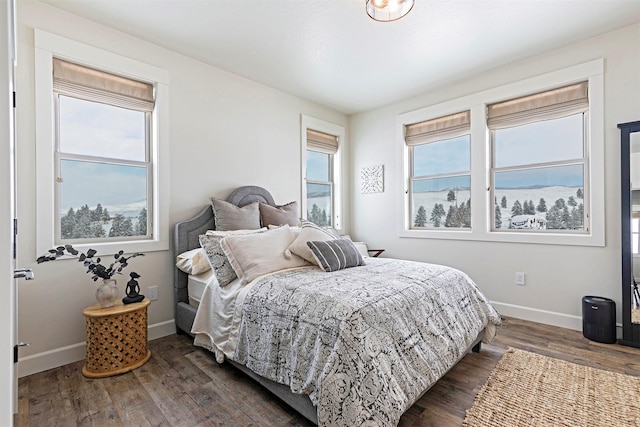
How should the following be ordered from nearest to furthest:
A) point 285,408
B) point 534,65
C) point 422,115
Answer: point 285,408 → point 534,65 → point 422,115

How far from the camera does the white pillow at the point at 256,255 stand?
7.04 ft

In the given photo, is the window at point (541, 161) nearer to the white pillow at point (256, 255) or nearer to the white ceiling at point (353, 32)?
the white ceiling at point (353, 32)

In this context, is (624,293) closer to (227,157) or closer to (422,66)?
(422,66)

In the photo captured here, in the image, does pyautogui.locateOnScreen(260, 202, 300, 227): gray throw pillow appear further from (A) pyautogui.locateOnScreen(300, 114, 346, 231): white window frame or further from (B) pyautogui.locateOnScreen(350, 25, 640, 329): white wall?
(B) pyautogui.locateOnScreen(350, 25, 640, 329): white wall

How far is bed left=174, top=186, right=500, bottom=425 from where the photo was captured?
4.39 ft

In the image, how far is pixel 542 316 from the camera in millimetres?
3037

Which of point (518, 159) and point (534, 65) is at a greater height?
point (534, 65)

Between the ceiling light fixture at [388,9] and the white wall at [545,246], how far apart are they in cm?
178

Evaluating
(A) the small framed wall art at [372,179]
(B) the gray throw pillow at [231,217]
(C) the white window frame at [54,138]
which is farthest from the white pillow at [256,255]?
(A) the small framed wall art at [372,179]

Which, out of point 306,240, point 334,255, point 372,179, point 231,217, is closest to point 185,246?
point 231,217

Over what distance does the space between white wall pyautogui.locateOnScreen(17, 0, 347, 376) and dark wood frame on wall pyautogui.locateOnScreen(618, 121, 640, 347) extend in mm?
3192

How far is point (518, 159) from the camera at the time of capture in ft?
10.8

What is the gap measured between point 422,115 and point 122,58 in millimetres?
3283

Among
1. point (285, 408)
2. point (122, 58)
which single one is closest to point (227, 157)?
point (122, 58)
